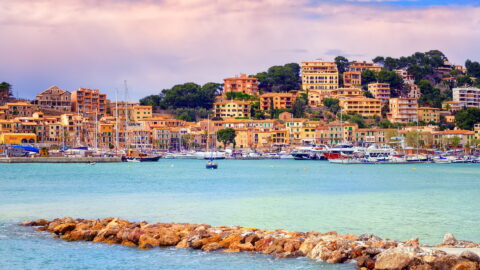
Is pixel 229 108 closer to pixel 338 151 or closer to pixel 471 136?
pixel 338 151

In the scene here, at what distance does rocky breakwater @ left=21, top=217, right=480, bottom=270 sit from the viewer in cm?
1438

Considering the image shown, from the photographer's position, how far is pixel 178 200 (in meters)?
30.8

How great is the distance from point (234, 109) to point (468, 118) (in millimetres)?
33100

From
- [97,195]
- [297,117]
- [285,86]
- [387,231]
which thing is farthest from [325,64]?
[387,231]

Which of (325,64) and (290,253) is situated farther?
(325,64)

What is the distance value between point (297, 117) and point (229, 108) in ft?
33.0

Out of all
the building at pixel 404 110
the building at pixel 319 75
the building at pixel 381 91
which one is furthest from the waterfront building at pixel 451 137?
the building at pixel 319 75

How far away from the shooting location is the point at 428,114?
108 m

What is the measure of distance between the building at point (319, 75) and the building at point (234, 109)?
14315mm

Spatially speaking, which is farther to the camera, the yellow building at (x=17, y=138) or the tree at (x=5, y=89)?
the tree at (x=5, y=89)

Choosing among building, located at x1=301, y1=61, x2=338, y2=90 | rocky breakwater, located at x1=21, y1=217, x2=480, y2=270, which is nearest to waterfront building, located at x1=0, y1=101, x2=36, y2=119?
building, located at x1=301, y1=61, x2=338, y2=90

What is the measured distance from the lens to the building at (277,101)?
108750 mm

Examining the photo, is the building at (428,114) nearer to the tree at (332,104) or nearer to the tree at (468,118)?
the tree at (468,118)

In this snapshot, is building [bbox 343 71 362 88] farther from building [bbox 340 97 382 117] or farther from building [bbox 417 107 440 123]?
Answer: building [bbox 417 107 440 123]
